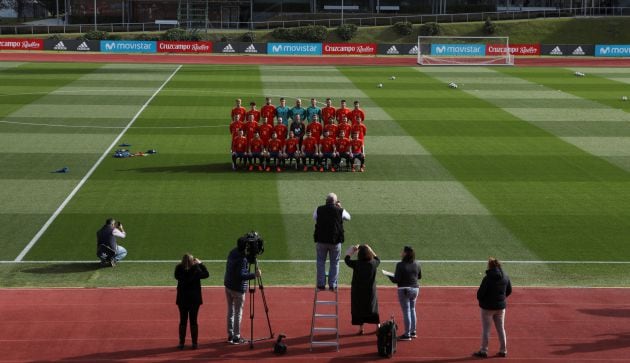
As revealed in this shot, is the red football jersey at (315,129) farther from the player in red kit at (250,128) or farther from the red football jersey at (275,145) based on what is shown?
the player in red kit at (250,128)

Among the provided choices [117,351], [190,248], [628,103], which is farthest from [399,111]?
[117,351]

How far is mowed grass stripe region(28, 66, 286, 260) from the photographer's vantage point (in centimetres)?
2366

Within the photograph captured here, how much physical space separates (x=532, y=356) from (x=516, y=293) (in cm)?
365

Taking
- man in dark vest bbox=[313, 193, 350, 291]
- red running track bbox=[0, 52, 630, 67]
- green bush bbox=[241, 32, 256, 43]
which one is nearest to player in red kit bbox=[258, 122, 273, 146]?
man in dark vest bbox=[313, 193, 350, 291]

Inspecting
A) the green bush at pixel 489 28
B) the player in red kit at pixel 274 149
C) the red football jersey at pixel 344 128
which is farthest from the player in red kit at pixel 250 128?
the green bush at pixel 489 28

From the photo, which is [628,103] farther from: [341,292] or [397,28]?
[397,28]

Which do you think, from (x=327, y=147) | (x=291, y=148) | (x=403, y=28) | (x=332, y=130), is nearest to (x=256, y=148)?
(x=291, y=148)

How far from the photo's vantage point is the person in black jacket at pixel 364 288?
16531 mm

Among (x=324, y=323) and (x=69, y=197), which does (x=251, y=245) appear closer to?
(x=324, y=323)

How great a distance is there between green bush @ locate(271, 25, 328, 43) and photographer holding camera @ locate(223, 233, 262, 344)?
256ft

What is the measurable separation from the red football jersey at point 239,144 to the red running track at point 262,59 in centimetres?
4157

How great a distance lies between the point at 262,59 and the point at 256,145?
45.2m

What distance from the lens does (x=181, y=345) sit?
16562 millimetres

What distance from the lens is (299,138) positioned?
32281mm
